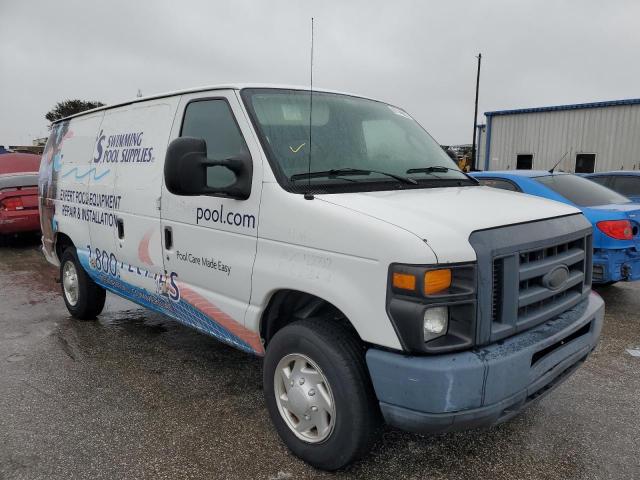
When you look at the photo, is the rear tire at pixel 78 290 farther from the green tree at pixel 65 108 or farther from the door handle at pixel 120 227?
the green tree at pixel 65 108

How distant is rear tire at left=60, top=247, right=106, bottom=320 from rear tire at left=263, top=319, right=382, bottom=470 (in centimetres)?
301

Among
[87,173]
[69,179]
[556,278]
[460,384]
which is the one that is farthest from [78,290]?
[556,278]

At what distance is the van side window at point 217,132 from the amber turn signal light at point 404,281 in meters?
1.24

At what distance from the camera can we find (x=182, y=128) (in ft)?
11.8

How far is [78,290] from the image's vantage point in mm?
5215

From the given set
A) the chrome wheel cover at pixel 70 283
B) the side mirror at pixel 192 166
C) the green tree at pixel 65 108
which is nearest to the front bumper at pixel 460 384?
the side mirror at pixel 192 166

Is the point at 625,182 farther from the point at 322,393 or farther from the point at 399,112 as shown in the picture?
the point at 322,393

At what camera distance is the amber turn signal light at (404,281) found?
2191mm

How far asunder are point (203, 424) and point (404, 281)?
5.94ft

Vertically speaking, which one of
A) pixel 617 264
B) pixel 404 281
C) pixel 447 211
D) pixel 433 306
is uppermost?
pixel 447 211

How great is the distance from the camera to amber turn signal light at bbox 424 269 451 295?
2191 millimetres

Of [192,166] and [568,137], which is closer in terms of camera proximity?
[192,166]

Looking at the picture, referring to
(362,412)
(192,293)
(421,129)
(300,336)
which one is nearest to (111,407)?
(192,293)

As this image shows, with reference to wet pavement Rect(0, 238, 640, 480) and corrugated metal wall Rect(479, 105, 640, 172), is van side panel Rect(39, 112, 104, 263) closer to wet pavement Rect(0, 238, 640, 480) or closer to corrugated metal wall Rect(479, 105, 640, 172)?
wet pavement Rect(0, 238, 640, 480)
